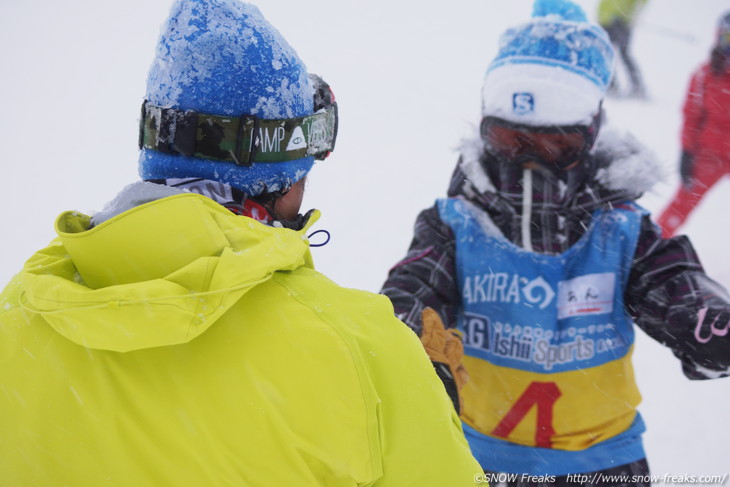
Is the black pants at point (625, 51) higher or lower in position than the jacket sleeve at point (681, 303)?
higher

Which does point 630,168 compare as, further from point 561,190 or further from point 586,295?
point 586,295

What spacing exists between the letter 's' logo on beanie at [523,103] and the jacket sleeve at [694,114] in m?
3.95

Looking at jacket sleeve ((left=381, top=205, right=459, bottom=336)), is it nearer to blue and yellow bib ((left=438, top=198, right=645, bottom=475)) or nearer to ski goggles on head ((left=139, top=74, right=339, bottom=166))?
blue and yellow bib ((left=438, top=198, right=645, bottom=475))

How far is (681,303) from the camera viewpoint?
81.3 inches

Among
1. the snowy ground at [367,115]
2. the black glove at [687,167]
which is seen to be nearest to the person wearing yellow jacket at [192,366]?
the snowy ground at [367,115]

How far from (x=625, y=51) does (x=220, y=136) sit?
9.98m

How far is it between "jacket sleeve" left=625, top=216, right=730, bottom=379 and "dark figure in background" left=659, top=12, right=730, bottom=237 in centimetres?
329

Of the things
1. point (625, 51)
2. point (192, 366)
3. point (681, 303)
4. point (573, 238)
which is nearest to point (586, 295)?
point (573, 238)

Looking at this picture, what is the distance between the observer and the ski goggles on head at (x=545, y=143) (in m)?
2.39

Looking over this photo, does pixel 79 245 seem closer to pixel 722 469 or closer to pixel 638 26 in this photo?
pixel 722 469

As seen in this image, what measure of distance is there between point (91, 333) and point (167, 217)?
194 mm

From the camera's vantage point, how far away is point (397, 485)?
1.05 m

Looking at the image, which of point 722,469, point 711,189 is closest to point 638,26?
point 711,189

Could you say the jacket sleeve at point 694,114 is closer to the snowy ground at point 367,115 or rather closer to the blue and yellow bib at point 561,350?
the snowy ground at point 367,115
